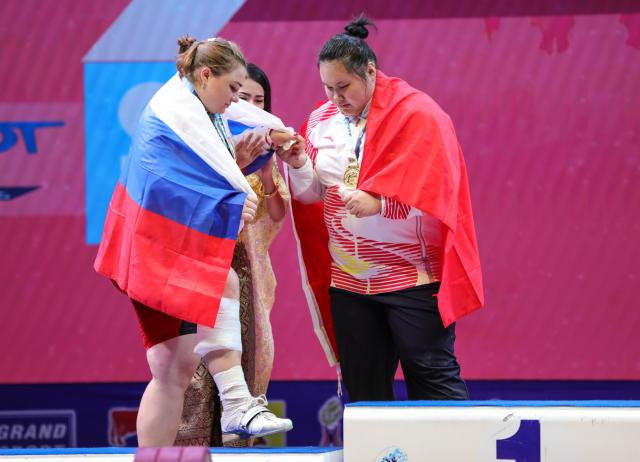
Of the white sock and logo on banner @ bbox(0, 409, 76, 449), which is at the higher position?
the white sock

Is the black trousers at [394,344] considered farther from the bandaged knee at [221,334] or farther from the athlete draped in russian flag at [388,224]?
the bandaged knee at [221,334]

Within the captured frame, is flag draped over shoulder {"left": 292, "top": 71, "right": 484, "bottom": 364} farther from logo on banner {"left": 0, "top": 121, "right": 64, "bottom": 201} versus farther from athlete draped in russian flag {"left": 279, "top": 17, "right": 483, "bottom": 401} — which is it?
logo on banner {"left": 0, "top": 121, "right": 64, "bottom": 201}

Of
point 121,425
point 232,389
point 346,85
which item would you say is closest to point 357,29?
point 346,85

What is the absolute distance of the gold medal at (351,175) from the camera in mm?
2514

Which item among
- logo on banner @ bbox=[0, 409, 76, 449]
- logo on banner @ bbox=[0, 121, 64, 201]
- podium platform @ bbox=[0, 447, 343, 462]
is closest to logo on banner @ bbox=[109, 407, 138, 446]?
logo on banner @ bbox=[0, 409, 76, 449]

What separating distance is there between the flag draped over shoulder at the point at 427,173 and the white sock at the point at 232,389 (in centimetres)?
56

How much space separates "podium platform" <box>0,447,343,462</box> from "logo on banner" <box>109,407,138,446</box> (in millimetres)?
2047

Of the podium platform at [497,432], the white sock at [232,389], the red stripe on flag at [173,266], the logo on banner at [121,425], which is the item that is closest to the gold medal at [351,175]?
the red stripe on flag at [173,266]

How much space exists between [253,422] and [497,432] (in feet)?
2.11

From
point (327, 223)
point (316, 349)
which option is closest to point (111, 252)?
point (327, 223)

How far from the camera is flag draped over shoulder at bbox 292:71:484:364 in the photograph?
2.43 meters

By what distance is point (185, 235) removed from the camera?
2.27 m

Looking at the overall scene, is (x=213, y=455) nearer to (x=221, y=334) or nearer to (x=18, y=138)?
(x=221, y=334)

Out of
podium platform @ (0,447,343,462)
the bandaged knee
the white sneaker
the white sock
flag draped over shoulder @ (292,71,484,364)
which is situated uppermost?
flag draped over shoulder @ (292,71,484,364)
